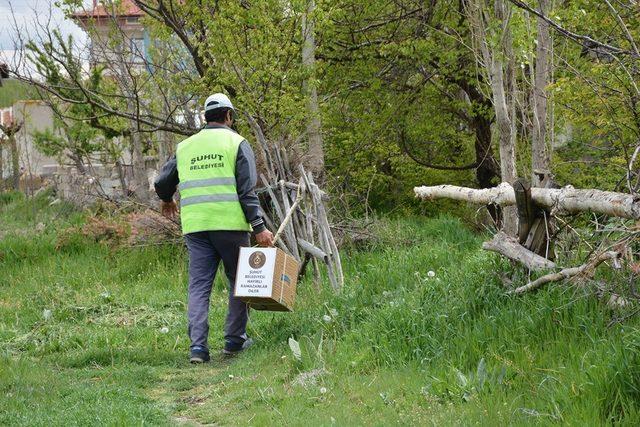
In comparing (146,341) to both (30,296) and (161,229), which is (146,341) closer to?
(30,296)

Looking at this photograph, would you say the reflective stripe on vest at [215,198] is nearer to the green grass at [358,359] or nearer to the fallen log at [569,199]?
the green grass at [358,359]

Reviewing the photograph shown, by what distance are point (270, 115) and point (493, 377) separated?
23.5ft

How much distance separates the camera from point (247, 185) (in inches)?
320

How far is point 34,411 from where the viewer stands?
20.7ft

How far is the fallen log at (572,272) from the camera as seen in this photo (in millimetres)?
5621

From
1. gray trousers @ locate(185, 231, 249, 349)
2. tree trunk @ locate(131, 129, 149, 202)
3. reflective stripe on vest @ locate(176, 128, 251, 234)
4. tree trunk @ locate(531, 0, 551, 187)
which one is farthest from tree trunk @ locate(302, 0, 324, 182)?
tree trunk @ locate(131, 129, 149, 202)

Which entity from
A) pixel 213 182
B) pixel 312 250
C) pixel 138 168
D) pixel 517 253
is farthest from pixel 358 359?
pixel 138 168

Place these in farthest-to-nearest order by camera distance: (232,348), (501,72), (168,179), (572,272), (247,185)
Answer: (501,72) < (168,179) < (232,348) < (247,185) < (572,272)

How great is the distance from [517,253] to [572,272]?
71 centimetres

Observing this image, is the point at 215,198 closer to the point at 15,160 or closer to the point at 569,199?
the point at 569,199

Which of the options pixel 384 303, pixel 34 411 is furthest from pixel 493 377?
pixel 34 411

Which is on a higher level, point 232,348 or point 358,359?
point 358,359

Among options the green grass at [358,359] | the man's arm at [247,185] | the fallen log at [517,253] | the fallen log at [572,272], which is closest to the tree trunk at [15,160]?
the green grass at [358,359]

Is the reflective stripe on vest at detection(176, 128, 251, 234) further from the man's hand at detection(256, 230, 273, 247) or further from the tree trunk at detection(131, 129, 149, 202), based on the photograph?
the tree trunk at detection(131, 129, 149, 202)
